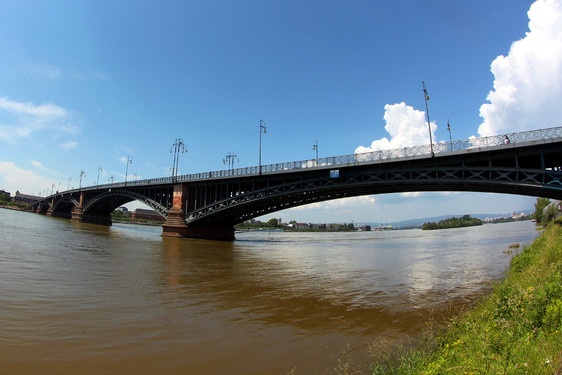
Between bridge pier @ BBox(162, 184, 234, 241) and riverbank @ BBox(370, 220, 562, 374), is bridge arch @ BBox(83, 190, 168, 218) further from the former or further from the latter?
riverbank @ BBox(370, 220, 562, 374)

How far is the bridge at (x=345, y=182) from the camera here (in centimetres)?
2647

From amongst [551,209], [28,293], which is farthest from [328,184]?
[551,209]

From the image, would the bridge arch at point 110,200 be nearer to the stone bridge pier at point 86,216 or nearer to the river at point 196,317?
the stone bridge pier at point 86,216

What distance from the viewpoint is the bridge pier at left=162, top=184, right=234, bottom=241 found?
Result: 4706 centimetres

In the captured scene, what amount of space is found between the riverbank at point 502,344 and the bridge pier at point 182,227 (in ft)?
148

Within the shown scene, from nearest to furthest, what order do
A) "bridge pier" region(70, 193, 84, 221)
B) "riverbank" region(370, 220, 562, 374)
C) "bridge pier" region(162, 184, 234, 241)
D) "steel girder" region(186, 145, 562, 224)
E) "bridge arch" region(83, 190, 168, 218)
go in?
1. "riverbank" region(370, 220, 562, 374)
2. "steel girder" region(186, 145, 562, 224)
3. "bridge pier" region(162, 184, 234, 241)
4. "bridge arch" region(83, 190, 168, 218)
5. "bridge pier" region(70, 193, 84, 221)

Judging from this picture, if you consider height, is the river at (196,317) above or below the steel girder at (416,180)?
below

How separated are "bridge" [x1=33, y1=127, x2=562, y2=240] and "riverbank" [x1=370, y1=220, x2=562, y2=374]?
80.8ft

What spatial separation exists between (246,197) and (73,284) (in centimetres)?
3321

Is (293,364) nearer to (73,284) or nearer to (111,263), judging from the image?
(73,284)

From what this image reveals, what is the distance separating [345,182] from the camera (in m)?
37.7

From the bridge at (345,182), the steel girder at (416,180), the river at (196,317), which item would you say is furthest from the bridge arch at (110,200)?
the river at (196,317)

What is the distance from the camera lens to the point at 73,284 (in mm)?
10469

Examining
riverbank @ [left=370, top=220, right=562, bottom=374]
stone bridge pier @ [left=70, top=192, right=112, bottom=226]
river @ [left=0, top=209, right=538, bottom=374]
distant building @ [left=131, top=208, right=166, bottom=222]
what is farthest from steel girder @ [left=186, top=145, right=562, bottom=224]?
distant building @ [left=131, top=208, right=166, bottom=222]
